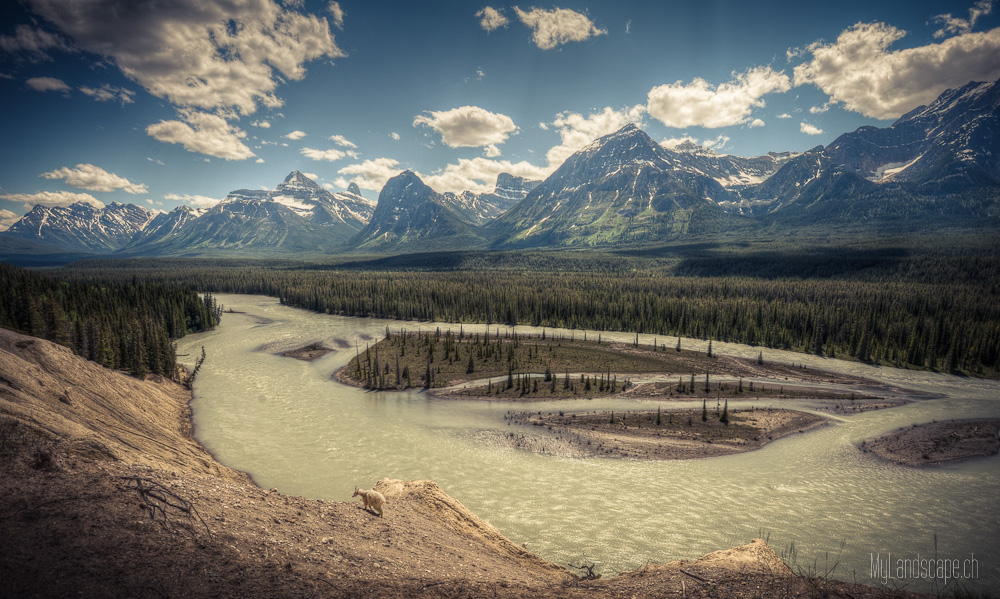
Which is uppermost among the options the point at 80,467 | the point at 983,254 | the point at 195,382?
the point at 983,254

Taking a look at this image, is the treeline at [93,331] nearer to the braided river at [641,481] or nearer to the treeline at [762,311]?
the braided river at [641,481]

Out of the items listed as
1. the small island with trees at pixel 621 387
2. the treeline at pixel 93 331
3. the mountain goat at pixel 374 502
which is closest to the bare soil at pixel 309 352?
the small island with trees at pixel 621 387

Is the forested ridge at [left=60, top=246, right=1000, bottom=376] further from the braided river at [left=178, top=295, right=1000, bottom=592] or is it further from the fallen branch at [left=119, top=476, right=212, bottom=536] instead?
the fallen branch at [left=119, top=476, right=212, bottom=536]

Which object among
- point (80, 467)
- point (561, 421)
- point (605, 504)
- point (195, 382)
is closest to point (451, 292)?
point (195, 382)

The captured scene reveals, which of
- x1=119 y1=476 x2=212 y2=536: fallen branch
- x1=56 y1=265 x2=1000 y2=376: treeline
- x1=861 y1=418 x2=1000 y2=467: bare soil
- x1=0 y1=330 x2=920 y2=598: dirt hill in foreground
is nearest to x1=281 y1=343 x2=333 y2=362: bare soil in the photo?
x1=56 y1=265 x2=1000 y2=376: treeline

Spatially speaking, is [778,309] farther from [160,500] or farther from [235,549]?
[160,500]

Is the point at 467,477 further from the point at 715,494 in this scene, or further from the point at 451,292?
the point at 451,292

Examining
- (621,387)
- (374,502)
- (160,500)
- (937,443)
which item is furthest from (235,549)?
(937,443)

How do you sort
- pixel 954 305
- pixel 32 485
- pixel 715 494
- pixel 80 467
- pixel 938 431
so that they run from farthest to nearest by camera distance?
pixel 954 305 < pixel 938 431 < pixel 715 494 < pixel 80 467 < pixel 32 485
